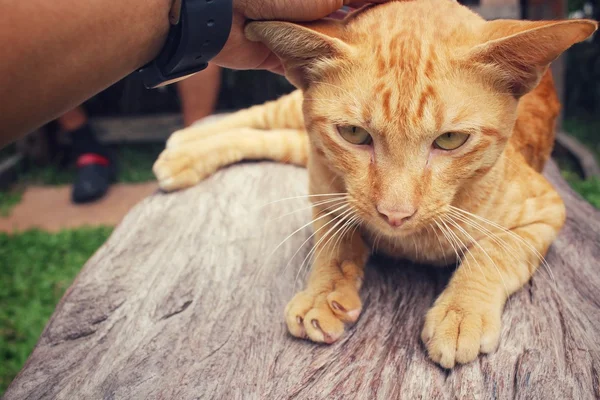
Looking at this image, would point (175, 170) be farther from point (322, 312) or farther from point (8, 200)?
point (8, 200)

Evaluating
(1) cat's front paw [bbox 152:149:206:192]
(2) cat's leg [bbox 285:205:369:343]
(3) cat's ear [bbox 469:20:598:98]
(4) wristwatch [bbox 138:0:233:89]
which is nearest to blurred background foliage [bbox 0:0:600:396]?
(4) wristwatch [bbox 138:0:233:89]

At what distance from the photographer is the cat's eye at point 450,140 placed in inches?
48.1

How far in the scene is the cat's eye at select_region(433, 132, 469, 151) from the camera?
1.22 m

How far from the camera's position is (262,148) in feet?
7.98

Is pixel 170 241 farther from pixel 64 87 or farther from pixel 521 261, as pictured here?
pixel 521 261

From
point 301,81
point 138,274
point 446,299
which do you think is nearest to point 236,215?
point 138,274

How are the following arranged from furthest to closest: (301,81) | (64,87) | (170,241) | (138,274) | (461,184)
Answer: (170,241), (138,274), (301,81), (461,184), (64,87)

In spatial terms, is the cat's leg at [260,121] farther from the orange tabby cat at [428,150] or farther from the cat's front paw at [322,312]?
the cat's front paw at [322,312]

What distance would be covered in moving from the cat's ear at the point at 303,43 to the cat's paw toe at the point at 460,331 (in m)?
0.68

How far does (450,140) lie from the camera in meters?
1.23

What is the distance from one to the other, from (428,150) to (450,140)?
60 millimetres

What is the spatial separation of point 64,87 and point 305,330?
0.80 metres

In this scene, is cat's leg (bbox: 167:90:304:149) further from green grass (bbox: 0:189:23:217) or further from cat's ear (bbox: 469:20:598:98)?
green grass (bbox: 0:189:23:217)

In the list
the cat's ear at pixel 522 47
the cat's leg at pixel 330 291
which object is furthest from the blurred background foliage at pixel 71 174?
the cat's ear at pixel 522 47
